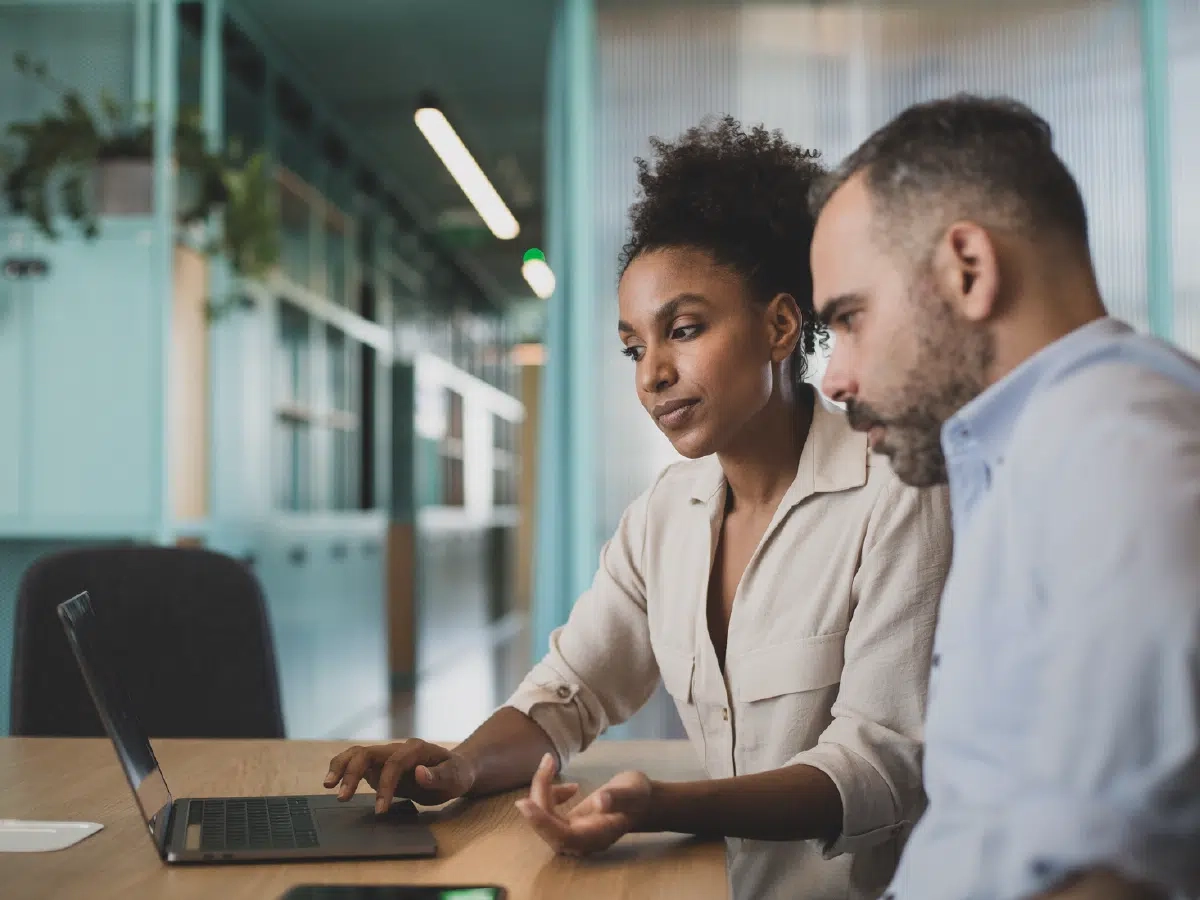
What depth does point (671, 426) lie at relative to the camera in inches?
63.2

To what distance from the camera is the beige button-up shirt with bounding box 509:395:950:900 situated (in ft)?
4.51

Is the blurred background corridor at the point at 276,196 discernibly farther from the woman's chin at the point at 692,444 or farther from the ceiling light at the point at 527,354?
the ceiling light at the point at 527,354

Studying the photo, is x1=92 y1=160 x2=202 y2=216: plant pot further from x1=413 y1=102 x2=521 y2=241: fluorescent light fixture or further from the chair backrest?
the chair backrest

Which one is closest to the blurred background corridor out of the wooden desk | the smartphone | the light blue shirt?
the wooden desk

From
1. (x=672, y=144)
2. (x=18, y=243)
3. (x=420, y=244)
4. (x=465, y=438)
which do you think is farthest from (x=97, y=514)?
(x=465, y=438)

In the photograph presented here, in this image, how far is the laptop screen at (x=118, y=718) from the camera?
3.90 ft

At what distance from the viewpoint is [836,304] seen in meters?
1.08

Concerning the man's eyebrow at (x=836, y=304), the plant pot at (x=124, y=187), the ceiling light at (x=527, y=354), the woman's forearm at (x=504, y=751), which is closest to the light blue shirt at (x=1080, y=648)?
the man's eyebrow at (x=836, y=304)

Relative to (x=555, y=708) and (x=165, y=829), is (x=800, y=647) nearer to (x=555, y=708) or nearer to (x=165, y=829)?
(x=555, y=708)

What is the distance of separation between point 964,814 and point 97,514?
395 cm

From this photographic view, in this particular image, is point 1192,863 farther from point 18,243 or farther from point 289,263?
point 289,263

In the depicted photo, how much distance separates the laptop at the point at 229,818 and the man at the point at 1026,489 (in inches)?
20.8

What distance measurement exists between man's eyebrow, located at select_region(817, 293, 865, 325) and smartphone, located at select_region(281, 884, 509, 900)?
57cm

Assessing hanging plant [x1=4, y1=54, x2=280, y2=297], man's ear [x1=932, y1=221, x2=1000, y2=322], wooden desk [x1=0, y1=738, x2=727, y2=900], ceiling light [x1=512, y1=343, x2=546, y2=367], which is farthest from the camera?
ceiling light [x1=512, y1=343, x2=546, y2=367]
